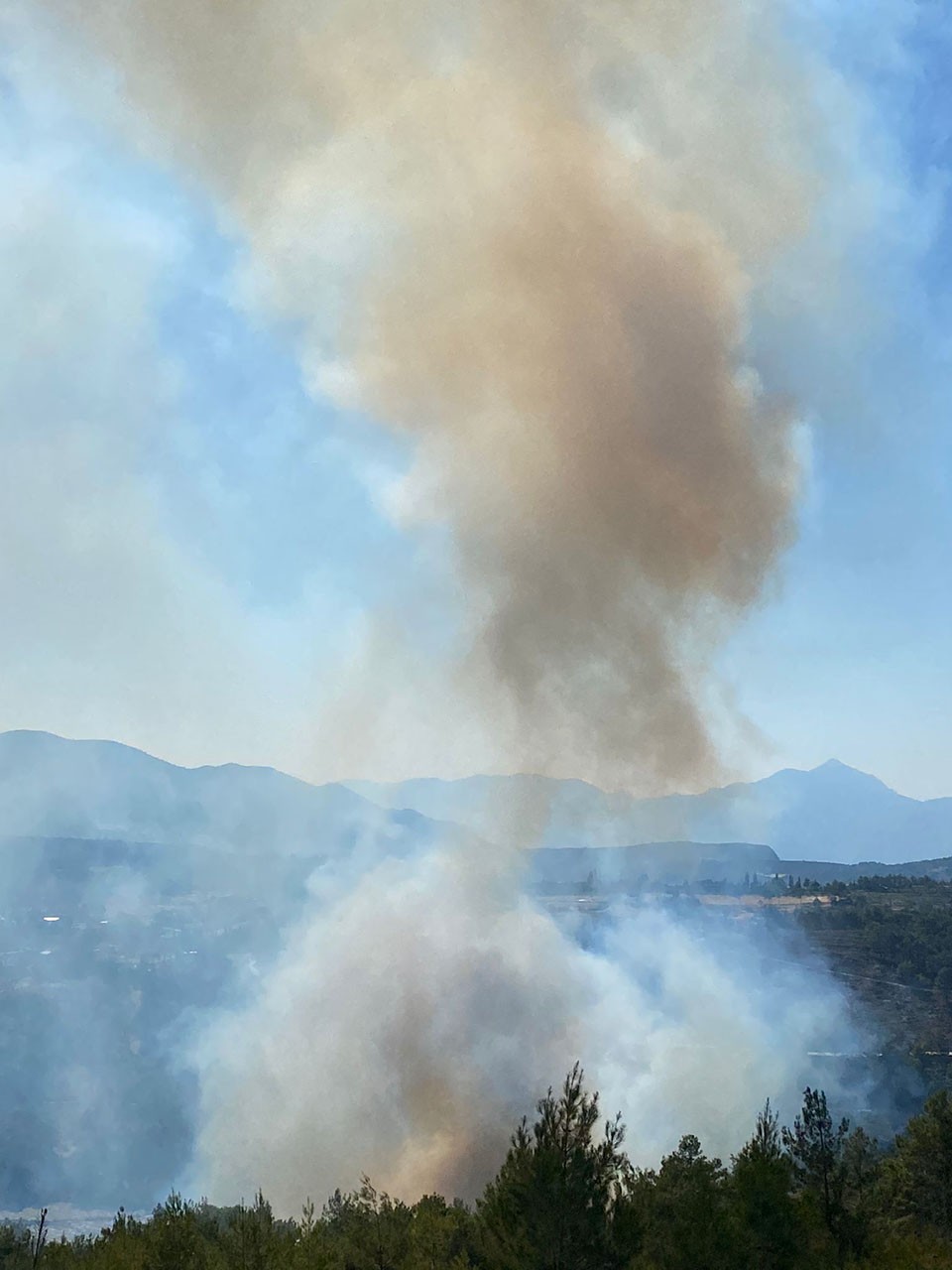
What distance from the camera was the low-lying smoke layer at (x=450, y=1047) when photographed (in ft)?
196

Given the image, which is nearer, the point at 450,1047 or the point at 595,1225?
the point at 595,1225

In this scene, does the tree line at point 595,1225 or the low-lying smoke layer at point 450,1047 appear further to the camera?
the low-lying smoke layer at point 450,1047

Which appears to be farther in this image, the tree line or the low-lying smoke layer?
the low-lying smoke layer

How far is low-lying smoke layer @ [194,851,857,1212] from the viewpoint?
59594 mm

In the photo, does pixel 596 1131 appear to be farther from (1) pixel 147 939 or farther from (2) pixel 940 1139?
(1) pixel 147 939

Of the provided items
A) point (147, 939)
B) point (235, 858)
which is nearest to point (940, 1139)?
point (147, 939)

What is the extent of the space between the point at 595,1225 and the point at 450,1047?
154 ft

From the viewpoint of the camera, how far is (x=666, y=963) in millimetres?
86438

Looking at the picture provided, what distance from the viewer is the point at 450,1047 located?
64750 millimetres

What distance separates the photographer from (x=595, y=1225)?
2041 centimetres

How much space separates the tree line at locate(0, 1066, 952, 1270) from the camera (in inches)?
814

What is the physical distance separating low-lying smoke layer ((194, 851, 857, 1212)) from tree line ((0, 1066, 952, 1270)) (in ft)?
83.2

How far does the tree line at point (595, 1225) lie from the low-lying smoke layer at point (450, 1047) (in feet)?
83.2

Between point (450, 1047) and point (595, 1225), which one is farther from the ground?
point (595, 1225)
